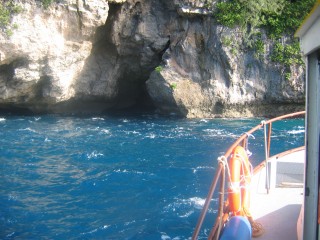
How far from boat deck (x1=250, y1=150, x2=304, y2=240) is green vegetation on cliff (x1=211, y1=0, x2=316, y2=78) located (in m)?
16.1

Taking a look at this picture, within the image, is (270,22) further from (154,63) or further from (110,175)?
(110,175)

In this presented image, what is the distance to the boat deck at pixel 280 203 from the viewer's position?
5295mm

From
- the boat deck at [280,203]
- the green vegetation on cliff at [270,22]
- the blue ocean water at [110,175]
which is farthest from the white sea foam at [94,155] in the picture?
the green vegetation on cliff at [270,22]

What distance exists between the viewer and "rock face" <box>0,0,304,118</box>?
2123cm

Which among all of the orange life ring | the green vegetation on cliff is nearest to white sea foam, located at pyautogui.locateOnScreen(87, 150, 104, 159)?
the orange life ring

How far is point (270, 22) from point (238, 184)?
19752 millimetres

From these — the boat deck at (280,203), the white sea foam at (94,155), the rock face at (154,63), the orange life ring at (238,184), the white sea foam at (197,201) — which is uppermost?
the rock face at (154,63)

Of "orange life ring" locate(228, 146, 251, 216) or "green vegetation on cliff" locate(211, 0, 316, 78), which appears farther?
"green vegetation on cliff" locate(211, 0, 316, 78)

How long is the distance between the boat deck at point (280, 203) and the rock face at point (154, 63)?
15460mm

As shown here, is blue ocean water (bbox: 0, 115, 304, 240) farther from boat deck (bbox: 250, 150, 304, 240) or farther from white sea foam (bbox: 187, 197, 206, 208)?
boat deck (bbox: 250, 150, 304, 240)

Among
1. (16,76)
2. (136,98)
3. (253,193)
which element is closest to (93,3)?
(16,76)

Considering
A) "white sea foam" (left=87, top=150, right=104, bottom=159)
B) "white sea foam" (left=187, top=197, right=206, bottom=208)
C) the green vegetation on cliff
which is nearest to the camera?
"white sea foam" (left=187, top=197, right=206, bottom=208)

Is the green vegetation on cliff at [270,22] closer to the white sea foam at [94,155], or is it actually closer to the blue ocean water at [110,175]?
the blue ocean water at [110,175]

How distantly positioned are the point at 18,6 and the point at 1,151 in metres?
8.75
